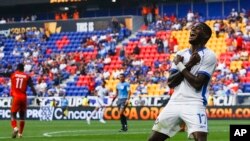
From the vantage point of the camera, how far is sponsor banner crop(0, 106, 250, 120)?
36.1 meters

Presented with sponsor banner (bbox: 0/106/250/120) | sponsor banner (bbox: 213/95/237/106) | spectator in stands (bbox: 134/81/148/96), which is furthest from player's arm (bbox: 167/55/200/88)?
spectator in stands (bbox: 134/81/148/96)

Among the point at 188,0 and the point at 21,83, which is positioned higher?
the point at 188,0

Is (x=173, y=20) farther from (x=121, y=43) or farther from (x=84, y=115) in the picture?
(x=84, y=115)

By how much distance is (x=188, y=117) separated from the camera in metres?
10.0

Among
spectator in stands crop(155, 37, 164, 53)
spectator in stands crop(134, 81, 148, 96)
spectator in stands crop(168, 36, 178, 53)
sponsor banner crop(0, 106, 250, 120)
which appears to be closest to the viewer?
sponsor banner crop(0, 106, 250, 120)

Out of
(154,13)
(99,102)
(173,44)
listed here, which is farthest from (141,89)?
(154,13)

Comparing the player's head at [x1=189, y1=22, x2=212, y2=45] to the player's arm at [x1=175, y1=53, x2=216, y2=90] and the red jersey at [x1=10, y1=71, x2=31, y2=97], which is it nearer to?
the player's arm at [x1=175, y1=53, x2=216, y2=90]

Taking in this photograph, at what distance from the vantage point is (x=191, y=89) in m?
10.1

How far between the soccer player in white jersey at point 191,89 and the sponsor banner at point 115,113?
2568cm

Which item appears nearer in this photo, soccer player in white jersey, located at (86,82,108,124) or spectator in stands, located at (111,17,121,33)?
soccer player in white jersey, located at (86,82,108,124)

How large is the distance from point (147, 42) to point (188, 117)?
40.7 m

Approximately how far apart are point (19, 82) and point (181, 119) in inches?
531

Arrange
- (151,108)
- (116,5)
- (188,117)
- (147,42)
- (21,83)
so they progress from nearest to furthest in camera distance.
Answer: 1. (188,117)
2. (21,83)
3. (151,108)
4. (147,42)
5. (116,5)

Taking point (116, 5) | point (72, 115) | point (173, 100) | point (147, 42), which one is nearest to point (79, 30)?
point (116, 5)
